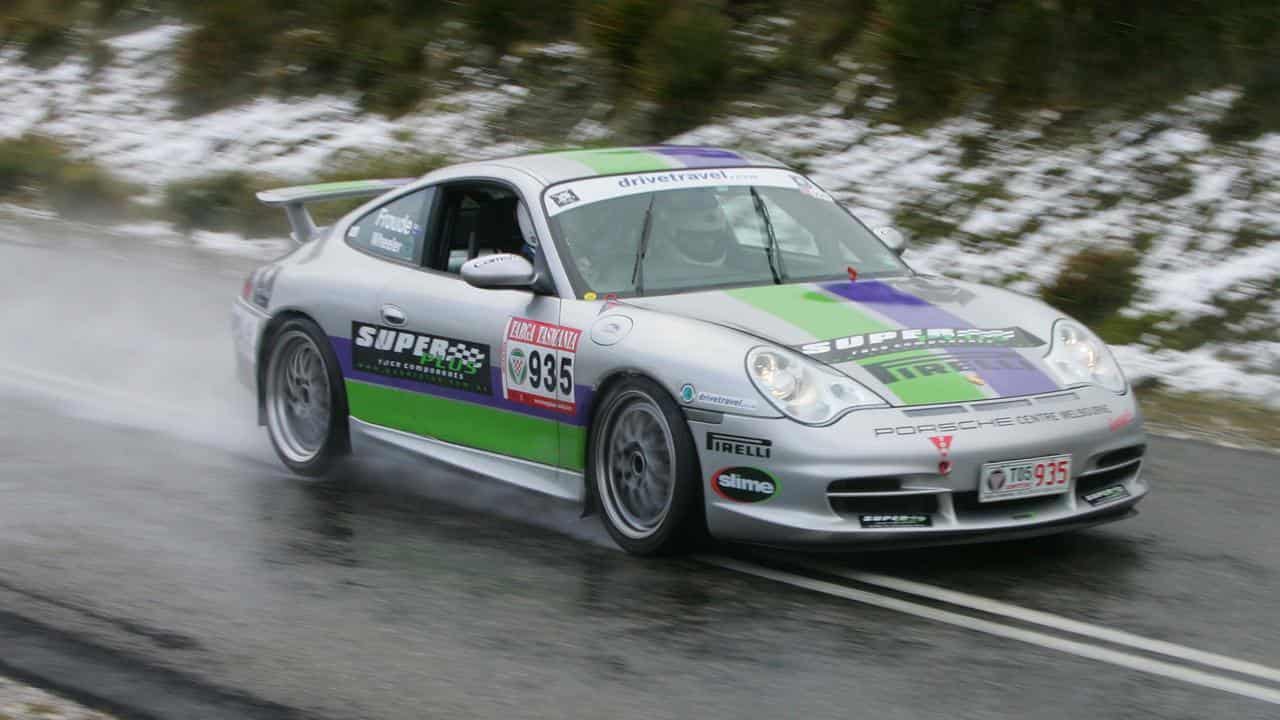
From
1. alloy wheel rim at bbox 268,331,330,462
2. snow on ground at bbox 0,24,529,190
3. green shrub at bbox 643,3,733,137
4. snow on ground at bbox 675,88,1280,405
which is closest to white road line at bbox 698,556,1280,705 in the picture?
alloy wheel rim at bbox 268,331,330,462

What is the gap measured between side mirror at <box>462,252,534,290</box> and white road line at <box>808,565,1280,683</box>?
1.55 meters

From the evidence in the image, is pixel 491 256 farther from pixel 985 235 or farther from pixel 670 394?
pixel 985 235

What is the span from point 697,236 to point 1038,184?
7278 millimetres

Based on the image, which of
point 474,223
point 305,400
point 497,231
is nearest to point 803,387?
point 497,231

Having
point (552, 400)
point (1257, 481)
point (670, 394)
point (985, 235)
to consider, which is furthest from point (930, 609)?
point (985, 235)

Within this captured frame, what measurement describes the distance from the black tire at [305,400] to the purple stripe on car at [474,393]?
0.09 metres

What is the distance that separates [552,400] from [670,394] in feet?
2.22

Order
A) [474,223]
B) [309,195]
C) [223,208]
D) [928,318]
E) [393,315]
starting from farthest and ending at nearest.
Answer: [223,208]
[309,195]
[474,223]
[393,315]
[928,318]

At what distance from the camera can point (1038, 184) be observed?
13.5 metres

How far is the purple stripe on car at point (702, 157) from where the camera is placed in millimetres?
7301

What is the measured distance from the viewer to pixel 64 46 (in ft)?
81.4

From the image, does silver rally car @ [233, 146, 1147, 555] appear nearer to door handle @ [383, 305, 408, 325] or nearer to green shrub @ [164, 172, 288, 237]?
door handle @ [383, 305, 408, 325]

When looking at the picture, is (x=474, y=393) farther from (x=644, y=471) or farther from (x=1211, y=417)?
(x=1211, y=417)

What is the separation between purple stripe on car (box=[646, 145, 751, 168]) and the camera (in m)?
7.30
